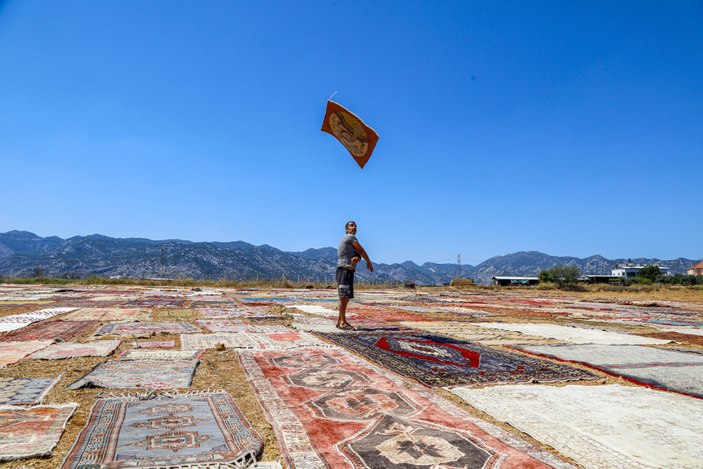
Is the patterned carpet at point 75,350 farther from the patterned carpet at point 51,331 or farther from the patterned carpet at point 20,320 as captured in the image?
the patterned carpet at point 20,320

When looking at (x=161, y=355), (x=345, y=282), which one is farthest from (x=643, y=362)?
(x=161, y=355)

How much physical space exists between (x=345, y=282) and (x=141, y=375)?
162 inches

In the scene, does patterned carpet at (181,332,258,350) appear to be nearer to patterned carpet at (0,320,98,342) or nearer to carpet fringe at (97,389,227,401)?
patterned carpet at (0,320,98,342)

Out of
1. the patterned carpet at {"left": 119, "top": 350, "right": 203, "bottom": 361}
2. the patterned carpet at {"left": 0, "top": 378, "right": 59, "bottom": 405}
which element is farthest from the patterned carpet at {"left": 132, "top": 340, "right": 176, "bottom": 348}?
the patterned carpet at {"left": 0, "top": 378, "right": 59, "bottom": 405}

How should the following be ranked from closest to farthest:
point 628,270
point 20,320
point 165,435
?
1. point 165,435
2. point 20,320
3. point 628,270

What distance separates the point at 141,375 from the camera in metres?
3.95

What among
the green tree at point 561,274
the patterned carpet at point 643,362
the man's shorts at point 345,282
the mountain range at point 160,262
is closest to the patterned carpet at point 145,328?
the man's shorts at point 345,282

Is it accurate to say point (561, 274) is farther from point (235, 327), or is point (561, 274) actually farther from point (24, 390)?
point (24, 390)

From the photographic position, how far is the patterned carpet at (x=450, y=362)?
4133 millimetres

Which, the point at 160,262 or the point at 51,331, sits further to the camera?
the point at 160,262

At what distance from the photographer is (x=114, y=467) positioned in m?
2.06

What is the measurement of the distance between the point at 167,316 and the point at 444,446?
832 cm

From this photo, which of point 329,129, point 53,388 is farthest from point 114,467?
point 329,129

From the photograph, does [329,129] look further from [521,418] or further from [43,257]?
[43,257]
